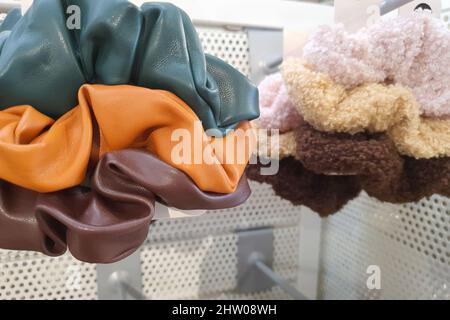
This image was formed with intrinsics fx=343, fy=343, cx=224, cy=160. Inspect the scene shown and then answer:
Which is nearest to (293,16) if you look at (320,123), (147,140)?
(320,123)

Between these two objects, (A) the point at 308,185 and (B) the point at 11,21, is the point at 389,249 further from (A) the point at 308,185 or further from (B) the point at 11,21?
(B) the point at 11,21

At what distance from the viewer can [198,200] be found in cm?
31

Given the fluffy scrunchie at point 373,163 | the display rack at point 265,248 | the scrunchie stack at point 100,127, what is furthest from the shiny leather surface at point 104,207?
the display rack at point 265,248

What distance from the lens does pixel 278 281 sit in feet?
2.27

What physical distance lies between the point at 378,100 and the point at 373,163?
66 mm

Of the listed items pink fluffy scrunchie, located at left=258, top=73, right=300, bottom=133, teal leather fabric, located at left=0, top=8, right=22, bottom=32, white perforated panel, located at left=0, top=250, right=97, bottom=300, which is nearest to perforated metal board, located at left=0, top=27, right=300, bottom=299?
white perforated panel, located at left=0, top=250, right=97, bottom=300

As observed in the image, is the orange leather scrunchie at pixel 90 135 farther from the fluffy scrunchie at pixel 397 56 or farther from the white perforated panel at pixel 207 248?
the white perforated panel at pixel 207 248

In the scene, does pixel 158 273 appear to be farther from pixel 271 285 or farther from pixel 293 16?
pixel 293 16

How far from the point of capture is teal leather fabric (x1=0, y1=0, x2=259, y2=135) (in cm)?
29

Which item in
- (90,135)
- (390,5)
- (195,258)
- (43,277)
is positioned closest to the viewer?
(90,135)

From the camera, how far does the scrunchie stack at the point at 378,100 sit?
364 millimetres

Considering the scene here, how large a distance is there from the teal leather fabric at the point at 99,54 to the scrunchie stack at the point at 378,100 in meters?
0.13

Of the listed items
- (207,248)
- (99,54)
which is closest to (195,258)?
(207,248)

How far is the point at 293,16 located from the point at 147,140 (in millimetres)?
409
